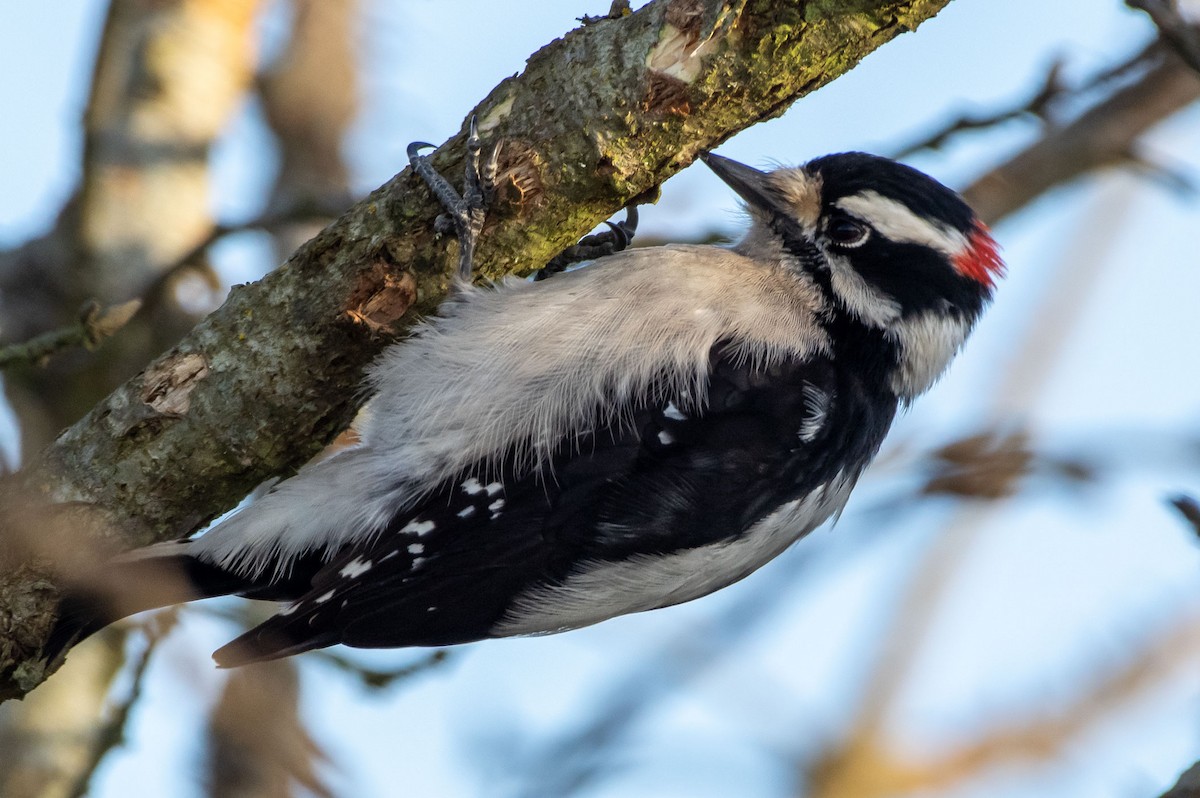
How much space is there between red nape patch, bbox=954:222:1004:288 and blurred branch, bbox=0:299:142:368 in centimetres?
263

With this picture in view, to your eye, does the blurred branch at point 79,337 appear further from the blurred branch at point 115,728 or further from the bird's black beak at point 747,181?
the bird's black beak at point 747,181

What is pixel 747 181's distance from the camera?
3861 mm

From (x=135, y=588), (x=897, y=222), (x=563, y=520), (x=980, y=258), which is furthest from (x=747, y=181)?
(x=135, y=588)

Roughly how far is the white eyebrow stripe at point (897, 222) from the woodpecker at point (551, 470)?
1.41ft

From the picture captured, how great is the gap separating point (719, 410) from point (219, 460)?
135 cm

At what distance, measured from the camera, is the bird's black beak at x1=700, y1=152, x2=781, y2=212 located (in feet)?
12.6

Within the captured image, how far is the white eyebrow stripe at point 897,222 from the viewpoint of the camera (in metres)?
3.73

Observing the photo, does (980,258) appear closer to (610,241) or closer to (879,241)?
(879,241)

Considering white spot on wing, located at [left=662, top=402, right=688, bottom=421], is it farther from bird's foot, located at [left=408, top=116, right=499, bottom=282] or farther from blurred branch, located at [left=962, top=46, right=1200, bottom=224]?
blurred branch, located at [left=962, top=46, right=1200, bottom=224]

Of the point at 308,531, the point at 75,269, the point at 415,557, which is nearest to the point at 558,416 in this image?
the point at 415,557

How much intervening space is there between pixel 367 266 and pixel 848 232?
1.53 m

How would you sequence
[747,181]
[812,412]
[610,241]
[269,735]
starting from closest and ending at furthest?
[269,735]
[812,412]
[747,181]
[610,241]

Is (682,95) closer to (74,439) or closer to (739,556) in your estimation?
(739,556)

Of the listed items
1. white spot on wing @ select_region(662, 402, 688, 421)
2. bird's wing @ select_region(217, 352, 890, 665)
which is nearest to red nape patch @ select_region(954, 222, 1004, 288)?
bird's wing @ select_region(217, 352, 890, 665)
